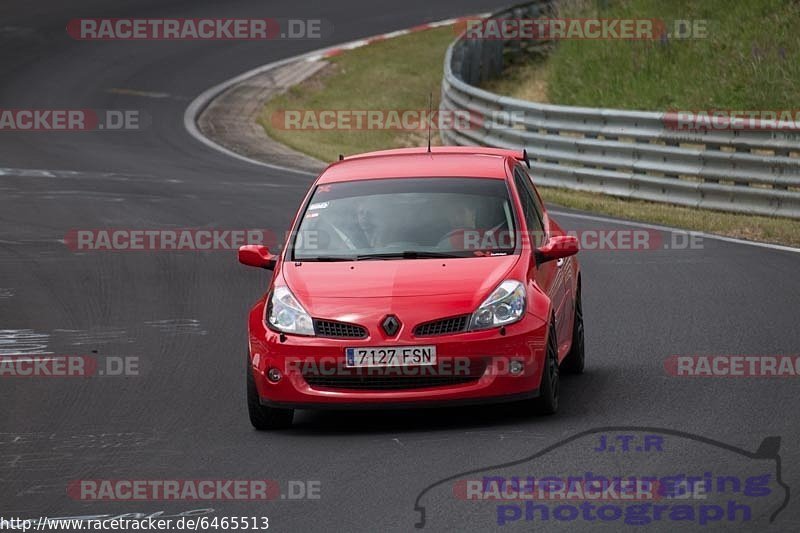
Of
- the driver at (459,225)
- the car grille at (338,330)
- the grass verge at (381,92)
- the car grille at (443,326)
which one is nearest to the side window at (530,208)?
the driver at (459,225)

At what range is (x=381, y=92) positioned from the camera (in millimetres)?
32719

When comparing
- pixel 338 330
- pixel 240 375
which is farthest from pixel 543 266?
pixel 240 375

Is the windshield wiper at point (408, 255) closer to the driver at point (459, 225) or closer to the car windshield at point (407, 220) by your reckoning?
the car windshield at point (407, 220)

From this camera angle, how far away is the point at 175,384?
10531 mm

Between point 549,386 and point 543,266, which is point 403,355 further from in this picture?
point 543,266

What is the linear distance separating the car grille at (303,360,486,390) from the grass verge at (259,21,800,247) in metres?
11.4

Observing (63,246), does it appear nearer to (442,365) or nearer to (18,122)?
(442,365)

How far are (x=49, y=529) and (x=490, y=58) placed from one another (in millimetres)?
25572

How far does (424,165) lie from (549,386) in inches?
82.6

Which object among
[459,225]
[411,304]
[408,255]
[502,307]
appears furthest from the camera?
[459,225]

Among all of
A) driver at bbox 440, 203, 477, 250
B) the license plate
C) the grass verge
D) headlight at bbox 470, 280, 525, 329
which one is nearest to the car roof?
driver at bbox 440, 203, 477, 250

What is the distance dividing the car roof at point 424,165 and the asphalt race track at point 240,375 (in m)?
1.50

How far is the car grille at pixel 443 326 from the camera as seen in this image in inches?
352

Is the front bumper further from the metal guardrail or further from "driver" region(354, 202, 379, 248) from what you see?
the metal guardrail
